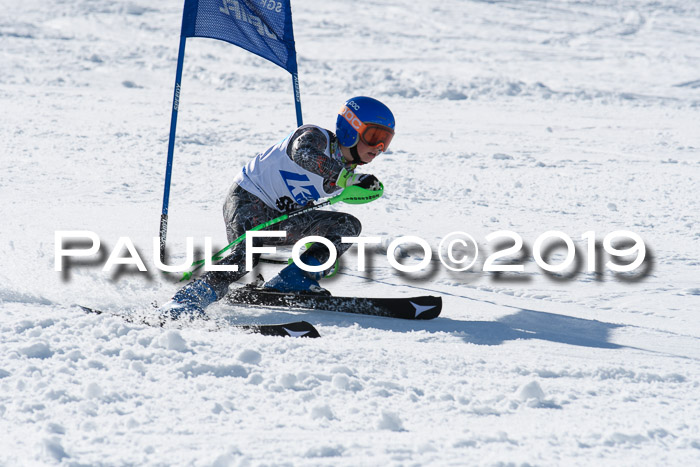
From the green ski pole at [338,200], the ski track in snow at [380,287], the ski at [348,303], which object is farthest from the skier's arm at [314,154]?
the ski track in snow at [380,287]

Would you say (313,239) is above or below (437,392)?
above

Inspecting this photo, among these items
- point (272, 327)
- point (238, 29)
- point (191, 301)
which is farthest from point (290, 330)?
point (238, 29)

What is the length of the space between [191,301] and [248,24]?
2.32 m

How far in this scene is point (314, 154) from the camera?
450cm

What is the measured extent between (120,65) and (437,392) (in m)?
14.9

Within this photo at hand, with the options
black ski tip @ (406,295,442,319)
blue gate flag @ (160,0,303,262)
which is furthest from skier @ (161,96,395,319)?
blue gate flag @ (160,0,303,262)

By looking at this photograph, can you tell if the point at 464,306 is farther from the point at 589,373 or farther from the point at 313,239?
the point at 589,373

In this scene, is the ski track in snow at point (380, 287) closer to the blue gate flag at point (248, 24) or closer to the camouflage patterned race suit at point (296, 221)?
the camouflage patterned race suit at point (296, 221)

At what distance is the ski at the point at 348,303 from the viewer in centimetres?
452

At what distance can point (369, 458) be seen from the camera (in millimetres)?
2588

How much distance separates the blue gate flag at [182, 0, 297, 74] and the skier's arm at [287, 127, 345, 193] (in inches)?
52.9

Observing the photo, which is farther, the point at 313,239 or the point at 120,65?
the point at 120,65

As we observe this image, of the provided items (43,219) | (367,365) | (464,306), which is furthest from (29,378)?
(43,219)

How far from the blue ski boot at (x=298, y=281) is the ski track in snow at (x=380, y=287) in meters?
0.23
